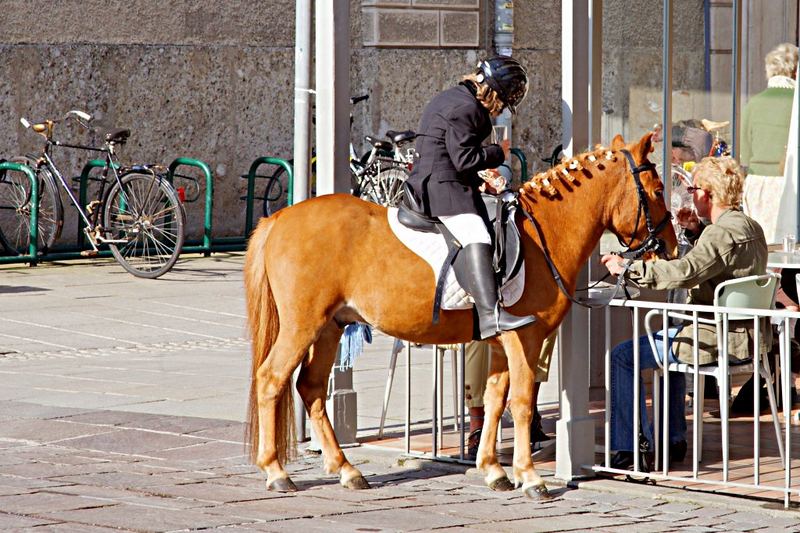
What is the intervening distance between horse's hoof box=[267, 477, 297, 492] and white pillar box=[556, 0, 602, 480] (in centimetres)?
132

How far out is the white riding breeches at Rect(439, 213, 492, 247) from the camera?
Answer: 23.5ft

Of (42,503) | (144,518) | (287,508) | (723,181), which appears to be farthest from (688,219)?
(42,503)

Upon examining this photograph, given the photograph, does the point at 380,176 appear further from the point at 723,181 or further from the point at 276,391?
the point at 276,391

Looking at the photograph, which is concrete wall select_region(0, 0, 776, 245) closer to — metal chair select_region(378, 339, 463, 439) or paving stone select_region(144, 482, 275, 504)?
metal chair select_region(378, 339, 463, 439)

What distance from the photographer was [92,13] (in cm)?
1734

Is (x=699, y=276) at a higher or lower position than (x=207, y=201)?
lower

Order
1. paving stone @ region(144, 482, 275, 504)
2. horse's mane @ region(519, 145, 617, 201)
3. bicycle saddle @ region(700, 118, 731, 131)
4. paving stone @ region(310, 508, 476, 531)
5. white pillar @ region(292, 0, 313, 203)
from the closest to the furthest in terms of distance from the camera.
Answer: paving stone @ region(310, 508, 476, 531), paving stone @ region(144, 482, 275, 504), horse's mane @ region(519, 145, 617, 201), white pillar @ region(292, 0, 313, 203), bicycle saddle @ region(700, 118, 731, 131)

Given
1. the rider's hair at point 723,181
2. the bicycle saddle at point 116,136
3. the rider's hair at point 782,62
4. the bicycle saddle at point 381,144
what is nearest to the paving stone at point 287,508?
the rider's hair at point 723,181

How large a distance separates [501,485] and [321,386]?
1.01 metres

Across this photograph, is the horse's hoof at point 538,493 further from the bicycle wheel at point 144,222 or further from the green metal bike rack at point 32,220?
the green metal bike rack at point 32,220

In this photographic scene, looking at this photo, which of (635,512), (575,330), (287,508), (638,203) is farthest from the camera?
(575,330)

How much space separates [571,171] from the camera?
748 cm

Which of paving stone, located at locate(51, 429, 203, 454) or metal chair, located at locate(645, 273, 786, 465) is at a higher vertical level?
metal chair, located at locate(645, 273, 786, 465)

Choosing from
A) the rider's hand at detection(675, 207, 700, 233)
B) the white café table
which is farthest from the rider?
the white café table
